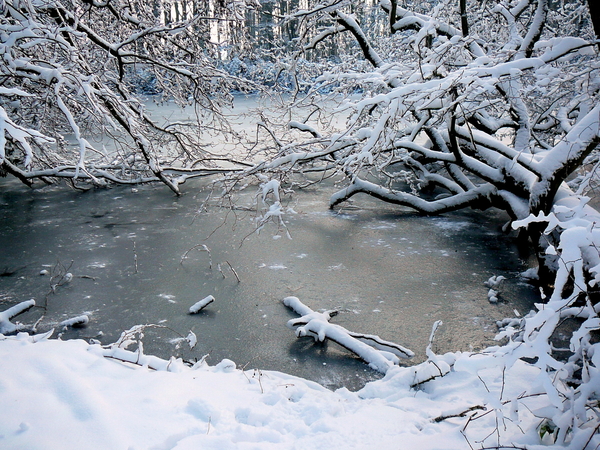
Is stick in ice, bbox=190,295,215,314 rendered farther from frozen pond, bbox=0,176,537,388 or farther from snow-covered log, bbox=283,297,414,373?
snow-covered log, bbox=283,297,414,373

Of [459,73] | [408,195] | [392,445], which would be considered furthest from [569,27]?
[392,445]

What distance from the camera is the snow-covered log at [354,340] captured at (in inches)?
176

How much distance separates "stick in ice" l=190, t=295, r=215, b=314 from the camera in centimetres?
550

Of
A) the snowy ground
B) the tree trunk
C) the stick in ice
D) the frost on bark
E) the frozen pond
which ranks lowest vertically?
the frozen pond

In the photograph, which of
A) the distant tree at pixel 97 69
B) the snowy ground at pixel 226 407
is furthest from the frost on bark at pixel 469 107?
the distant tree at pixel 97 69

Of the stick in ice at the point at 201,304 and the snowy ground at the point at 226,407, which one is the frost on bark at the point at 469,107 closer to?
the snowy ground at the point at 226,407

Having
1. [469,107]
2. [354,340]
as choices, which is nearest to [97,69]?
[469,107]

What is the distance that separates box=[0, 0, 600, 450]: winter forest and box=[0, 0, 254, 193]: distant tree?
63 millimetres

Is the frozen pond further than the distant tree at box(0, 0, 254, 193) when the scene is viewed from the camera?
No

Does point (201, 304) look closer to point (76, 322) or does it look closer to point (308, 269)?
point (76, 322)

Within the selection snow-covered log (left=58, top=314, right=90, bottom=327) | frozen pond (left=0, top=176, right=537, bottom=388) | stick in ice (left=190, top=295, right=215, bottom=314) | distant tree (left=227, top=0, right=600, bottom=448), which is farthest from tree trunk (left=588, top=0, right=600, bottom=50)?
snow-covered log (left=58, top=314, right=90, bottom=327)

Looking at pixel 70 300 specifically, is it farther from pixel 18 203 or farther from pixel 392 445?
pixel 18 203

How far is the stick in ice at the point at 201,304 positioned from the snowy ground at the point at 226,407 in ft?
5.22

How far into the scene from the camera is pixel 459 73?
474cm
